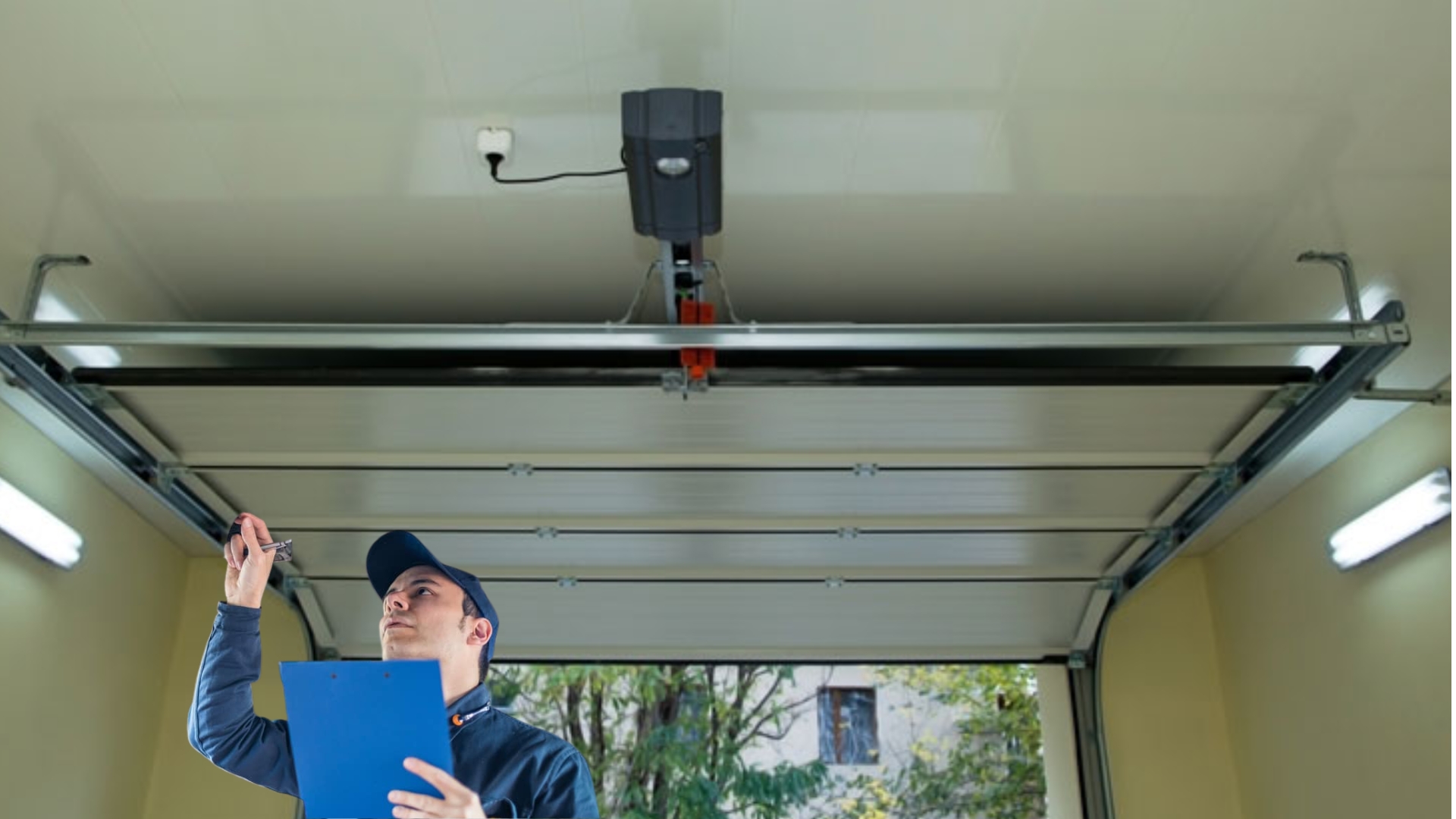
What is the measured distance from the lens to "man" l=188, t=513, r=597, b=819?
2.41 m

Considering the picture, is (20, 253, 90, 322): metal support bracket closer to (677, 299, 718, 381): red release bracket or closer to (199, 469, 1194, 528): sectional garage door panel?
(199, 469, 1194, 528): sectional garage door panel

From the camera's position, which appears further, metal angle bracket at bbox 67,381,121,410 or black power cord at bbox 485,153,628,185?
metal angle bracket at bbox 67,381,121,410

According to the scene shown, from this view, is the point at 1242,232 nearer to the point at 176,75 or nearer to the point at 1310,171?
the point at 1310,171

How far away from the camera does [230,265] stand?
455 cm

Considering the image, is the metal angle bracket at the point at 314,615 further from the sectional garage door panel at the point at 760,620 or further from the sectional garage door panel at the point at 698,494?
the sectional garage door panel at the point at 698,494

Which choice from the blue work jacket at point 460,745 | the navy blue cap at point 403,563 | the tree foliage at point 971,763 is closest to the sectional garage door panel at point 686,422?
the navy blue cap at point 403,563

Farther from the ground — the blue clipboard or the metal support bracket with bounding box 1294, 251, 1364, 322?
the metal support bracket with bounding box 1294, 251, 1364, 322

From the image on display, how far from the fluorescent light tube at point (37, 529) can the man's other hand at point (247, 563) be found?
3.44 metres

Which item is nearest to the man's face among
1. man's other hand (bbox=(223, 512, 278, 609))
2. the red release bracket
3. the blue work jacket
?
the blue work jacket

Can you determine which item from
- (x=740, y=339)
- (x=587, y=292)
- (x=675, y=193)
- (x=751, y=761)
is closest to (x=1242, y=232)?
(x=740, y=339)

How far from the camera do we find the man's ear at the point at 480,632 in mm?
2693

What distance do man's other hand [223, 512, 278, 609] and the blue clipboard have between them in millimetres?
300

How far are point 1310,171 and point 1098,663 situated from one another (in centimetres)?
385

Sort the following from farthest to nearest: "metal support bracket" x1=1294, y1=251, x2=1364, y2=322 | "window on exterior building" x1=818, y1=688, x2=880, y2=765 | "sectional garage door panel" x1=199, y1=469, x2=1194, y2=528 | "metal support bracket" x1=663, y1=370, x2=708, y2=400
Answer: "window on exterior building" x1=818, y1=688, x2=880, y2=765 < "sectional garage door panel" x1=199, y1=469, x2=1194, y2=528 < "metal support bracket" x1=663, y1=370, x2=708, y2=400 < "metal support bracket" x1=1294, y1=251, x2=1364, y2=322
